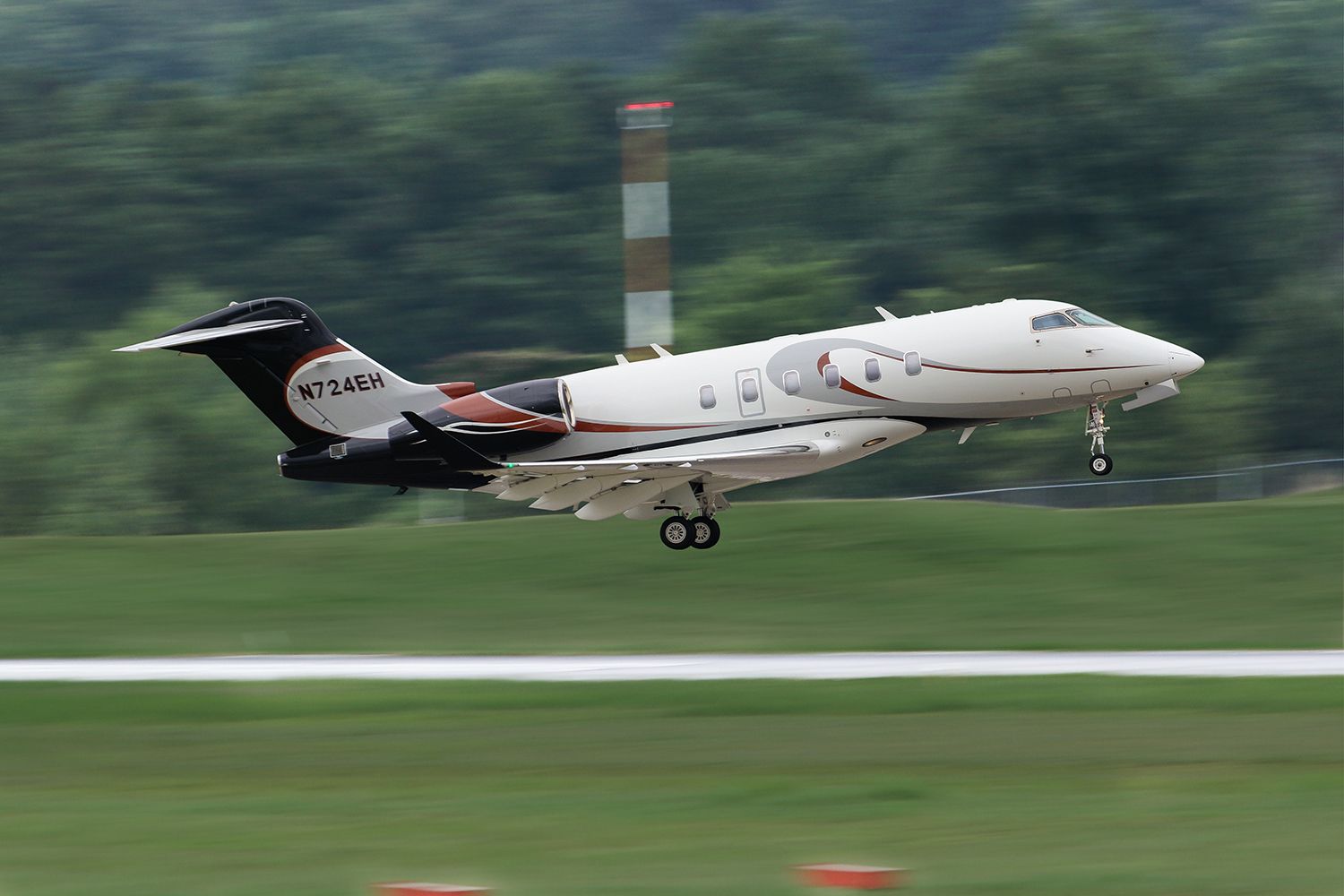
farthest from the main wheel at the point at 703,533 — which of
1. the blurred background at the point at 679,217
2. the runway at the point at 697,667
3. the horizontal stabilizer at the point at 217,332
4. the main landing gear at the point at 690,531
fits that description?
the blurred background at the point at 679,217

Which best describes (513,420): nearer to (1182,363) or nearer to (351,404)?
(351,404)

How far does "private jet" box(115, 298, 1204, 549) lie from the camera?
1330 inches

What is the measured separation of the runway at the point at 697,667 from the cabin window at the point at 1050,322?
6231 millimetres

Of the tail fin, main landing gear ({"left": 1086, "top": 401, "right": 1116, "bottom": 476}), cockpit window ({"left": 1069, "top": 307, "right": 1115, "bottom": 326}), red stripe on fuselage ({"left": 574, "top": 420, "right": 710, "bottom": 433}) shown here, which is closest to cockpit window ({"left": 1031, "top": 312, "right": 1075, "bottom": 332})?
cockpit window ({"left": 1069, "top": 307, "right": 1115, "bottom": 326})

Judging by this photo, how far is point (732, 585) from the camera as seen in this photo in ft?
136

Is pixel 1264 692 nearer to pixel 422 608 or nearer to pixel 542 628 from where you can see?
pixel 542 628

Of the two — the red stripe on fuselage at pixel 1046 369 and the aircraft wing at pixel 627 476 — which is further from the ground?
the red stripe on fuselage at pixel 1046 369

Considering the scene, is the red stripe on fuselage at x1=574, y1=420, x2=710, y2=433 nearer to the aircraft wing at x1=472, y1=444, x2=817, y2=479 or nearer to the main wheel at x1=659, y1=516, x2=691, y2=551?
the aircraft wing at x1=472, y1=444, x2=817, y2=479

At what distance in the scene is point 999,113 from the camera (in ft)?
324

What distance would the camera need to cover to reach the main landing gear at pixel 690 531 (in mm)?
35906

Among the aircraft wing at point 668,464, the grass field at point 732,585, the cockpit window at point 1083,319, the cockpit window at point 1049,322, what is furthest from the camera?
the grass field at point 732,585

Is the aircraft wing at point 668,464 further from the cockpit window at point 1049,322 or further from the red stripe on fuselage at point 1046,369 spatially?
the cockpit window at point 1049,322

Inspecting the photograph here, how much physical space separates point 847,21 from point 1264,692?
119441 millimetres

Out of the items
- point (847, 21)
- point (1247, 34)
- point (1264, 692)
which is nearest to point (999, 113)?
point (1247, 34)
